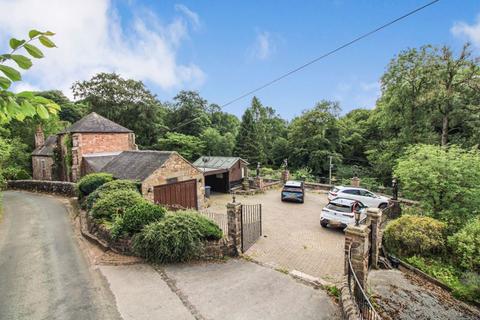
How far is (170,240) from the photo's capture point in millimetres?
8438

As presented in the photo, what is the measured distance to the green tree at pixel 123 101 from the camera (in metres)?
35.1

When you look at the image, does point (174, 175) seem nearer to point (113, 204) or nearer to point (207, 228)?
point (113, 204)

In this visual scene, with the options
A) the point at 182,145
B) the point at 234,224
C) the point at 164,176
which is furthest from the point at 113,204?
the point at 182,145

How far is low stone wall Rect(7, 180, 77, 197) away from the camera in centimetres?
1953

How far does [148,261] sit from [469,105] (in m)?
26.0

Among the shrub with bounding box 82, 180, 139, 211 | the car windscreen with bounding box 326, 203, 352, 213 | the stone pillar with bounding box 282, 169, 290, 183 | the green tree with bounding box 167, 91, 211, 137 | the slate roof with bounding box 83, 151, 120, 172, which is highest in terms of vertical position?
the green tree with bounding box 167, 91, 211, 137

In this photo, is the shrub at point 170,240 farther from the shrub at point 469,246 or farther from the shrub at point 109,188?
the shrub at point 469,246

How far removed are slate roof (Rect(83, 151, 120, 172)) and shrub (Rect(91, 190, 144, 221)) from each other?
8748 mm

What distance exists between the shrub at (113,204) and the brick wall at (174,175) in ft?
6.47

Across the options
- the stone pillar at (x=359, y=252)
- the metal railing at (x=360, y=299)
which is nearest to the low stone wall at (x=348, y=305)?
the metal railing at (x=360, y=299)

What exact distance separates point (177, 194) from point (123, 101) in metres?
26.7

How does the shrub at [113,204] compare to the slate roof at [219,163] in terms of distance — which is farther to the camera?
the slate roof at [219,163]

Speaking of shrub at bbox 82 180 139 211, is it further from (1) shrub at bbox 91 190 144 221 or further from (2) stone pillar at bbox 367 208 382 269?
(2) stone pillar at bbox 367 208 382 269

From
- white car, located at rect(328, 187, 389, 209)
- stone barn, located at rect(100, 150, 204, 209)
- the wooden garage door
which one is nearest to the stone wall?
stone barn, located at rect(100, 150, 204, 209)
